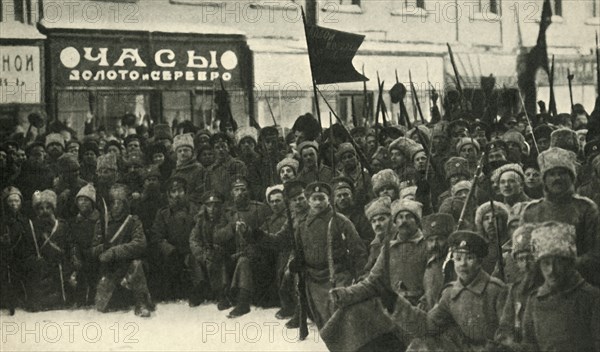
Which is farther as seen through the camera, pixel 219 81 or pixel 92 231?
pixel 219 81

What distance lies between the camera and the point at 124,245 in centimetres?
472

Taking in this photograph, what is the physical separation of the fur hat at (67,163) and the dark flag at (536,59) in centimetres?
342

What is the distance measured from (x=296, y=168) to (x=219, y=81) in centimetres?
228

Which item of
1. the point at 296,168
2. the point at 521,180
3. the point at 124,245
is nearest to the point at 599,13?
the point at 521,180

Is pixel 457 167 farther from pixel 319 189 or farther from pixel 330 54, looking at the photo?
pixel 330 54

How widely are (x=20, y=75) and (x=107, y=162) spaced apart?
4.74 feet

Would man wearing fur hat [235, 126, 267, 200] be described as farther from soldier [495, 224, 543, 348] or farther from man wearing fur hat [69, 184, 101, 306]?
soldier [495, 224, 543, 348]

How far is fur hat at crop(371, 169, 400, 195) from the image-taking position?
4258 millimetres

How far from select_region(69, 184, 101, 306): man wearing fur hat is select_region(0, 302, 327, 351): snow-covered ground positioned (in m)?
0.16

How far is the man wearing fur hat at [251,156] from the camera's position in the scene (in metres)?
5.36

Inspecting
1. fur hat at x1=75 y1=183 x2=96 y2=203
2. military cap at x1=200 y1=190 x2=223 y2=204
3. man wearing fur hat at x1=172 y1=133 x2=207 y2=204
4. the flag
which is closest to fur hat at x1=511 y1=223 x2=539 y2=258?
the flag

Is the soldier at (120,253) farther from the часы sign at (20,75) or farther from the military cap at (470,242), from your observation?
the military cap at (470,242)

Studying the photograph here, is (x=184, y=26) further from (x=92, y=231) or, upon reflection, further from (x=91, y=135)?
(x=92, y=231)

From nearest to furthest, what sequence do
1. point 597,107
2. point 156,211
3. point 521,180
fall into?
point 521,180 < point 156,211 < point 597,107
